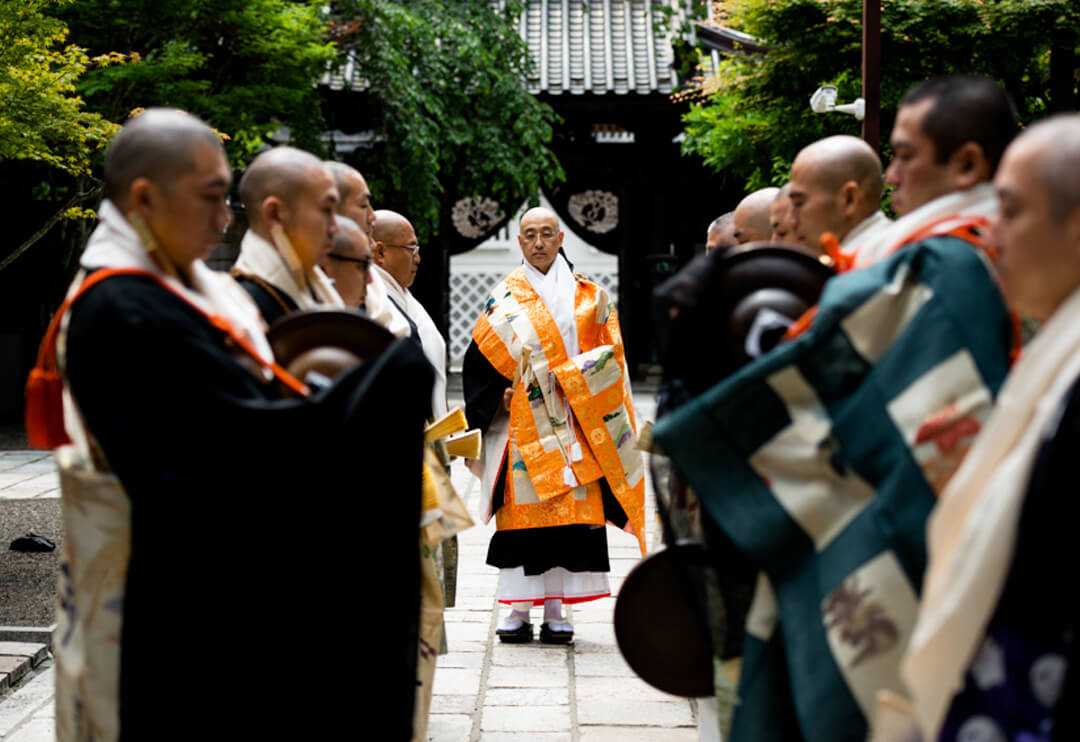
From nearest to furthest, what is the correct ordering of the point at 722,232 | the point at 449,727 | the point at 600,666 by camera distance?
the point at 449,727 → the point at 722,232 → the point at 600,666

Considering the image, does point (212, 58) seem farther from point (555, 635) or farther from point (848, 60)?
point (555, 635)

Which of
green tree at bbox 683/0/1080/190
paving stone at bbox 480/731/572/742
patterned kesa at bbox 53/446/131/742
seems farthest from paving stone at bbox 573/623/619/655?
green tree at bbox 683/0/1080/190

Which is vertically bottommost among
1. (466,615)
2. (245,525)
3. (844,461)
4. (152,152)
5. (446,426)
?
(466,615)

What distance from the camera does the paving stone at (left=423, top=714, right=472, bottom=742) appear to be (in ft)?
14.1

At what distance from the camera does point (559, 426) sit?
5680 mm

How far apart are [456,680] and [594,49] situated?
13573 millimetres

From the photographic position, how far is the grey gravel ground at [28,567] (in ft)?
18.3

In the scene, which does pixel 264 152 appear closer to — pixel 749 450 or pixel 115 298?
pixel 115 298

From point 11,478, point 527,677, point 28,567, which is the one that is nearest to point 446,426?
point 527,677

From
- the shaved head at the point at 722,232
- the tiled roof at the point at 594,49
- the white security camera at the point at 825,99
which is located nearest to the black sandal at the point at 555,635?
the shaved head at the point at 722,232

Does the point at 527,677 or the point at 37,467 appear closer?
the point at 527,677

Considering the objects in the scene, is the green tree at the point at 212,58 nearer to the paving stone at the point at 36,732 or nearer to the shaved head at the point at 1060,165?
the paving stone at the point at 36,732

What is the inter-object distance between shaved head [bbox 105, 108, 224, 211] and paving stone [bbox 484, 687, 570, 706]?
2889 mm

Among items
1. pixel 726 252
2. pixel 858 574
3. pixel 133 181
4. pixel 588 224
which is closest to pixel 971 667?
pixel 858 574
